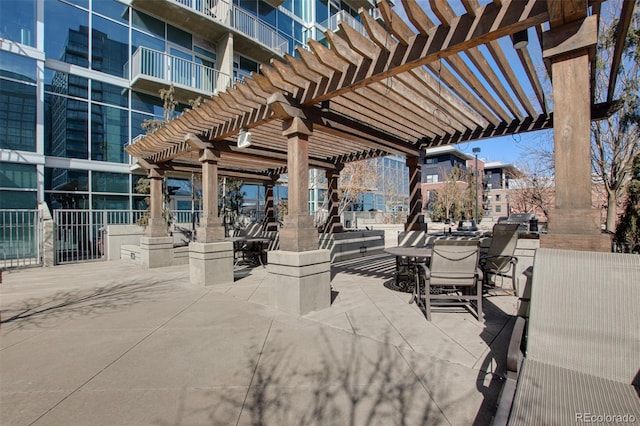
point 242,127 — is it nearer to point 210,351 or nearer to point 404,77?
point 404,77

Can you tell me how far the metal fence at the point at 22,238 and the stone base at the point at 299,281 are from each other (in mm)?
10144

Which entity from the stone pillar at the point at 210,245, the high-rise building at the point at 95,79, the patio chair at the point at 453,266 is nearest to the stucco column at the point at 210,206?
the stone pillar at the point at 210,245

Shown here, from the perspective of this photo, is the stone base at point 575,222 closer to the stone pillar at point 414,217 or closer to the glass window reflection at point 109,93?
the stone pillar at point 414,217

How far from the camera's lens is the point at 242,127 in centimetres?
607

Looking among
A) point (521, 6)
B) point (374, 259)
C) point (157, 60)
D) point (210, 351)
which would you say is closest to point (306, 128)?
point (521, 6)

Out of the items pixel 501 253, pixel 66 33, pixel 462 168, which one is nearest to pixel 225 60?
pixel 66 33

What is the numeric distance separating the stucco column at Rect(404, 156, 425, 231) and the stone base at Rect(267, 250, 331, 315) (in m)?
4.26

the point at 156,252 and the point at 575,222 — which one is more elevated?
the point at 575,222

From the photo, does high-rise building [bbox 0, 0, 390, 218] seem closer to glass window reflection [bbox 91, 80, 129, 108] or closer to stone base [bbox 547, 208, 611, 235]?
glass window reflection [bbox 91, 80, 129, 108]

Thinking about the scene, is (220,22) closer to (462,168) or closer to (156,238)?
(156,238)

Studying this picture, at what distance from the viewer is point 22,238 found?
11.2 m

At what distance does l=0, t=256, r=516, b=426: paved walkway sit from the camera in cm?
243
